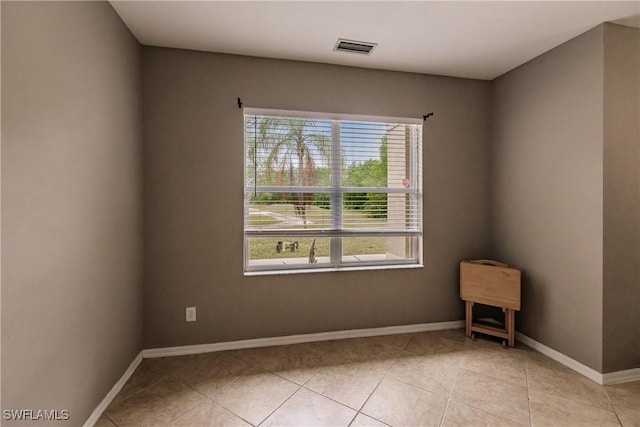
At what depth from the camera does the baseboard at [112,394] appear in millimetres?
1803

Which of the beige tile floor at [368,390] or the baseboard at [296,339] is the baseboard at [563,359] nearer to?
the beige tile floor at [368,390]

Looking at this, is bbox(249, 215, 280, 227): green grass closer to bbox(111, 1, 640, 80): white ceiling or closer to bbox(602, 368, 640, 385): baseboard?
bbox(111, 1, 640, 80): white ceiling

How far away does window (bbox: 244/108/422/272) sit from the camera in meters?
2.85

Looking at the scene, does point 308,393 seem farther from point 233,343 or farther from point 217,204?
point 217,204

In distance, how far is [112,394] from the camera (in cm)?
204

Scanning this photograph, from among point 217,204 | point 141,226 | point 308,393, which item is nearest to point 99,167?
point 141,226

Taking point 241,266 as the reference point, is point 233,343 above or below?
below

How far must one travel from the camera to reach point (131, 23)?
7.34ft

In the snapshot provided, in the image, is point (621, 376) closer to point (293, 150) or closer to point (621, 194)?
point (621, 194)

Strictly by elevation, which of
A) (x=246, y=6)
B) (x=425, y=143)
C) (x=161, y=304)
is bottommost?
(x=161, y=304)

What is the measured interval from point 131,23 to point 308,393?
2822 millimetres

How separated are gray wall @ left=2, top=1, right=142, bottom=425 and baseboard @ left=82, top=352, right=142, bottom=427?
5 cm

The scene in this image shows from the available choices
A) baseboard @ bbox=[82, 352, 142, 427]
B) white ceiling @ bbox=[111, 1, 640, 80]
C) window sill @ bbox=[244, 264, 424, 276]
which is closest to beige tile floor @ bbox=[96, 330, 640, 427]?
baseboard @ bbox=[82, 352, 142, 427]

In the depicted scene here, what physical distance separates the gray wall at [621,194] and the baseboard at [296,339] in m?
1.21
